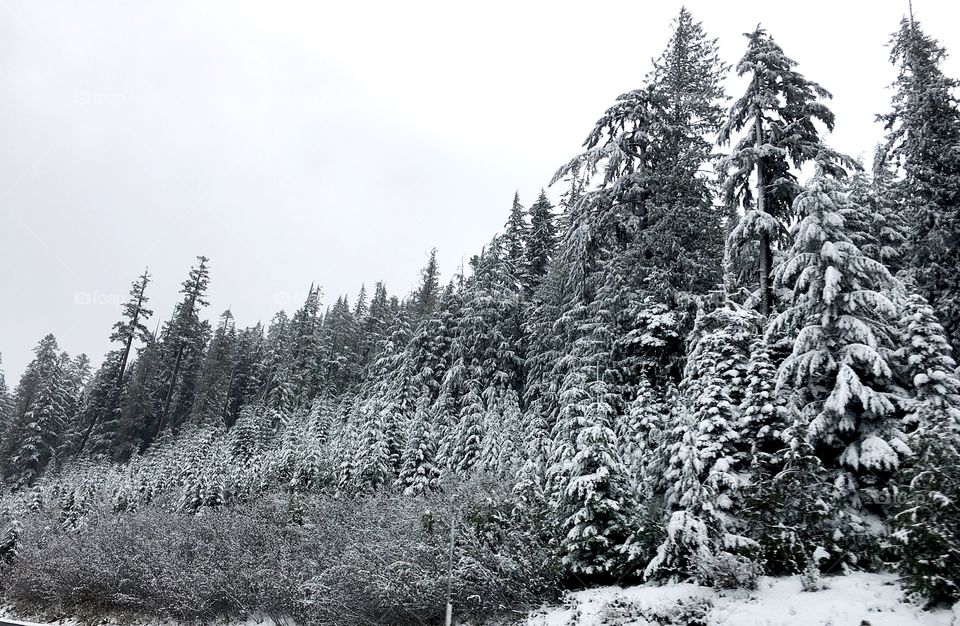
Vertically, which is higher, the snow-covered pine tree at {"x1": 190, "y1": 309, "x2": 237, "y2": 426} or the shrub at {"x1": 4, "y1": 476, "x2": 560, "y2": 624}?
the snow-covered pine tree at {"x1": 190, "y1": 309, "x2": 237, "y2": 426}

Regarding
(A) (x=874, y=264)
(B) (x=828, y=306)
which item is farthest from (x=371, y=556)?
(A) (x=874, y=264)

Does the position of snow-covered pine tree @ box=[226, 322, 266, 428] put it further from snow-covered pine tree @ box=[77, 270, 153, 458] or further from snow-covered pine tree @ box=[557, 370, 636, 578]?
snow-covered pine tree @ box=[557, 370, 636, 578]

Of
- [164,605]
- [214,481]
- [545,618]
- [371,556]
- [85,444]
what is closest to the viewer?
[545,618]

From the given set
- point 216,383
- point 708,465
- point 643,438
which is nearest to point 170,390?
point 216,383

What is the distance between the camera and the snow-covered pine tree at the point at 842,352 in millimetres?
10703

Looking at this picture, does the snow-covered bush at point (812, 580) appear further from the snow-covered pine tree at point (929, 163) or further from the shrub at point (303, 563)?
the snow-covered pine tree at point (929, 163)

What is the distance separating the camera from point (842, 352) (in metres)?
11.6

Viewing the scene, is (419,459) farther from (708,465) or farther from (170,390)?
(170,390)

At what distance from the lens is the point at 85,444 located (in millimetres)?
54344

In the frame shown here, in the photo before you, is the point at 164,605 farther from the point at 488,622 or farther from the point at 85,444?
the point at 85,444

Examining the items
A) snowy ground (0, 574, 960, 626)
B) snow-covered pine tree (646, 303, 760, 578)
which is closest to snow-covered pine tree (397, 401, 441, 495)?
snowy ground (0, 574, 960, 626)

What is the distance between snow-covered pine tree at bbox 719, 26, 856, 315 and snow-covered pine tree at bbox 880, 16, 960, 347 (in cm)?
461

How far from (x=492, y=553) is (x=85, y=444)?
56448mm

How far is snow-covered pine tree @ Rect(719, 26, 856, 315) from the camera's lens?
59.5 ft
